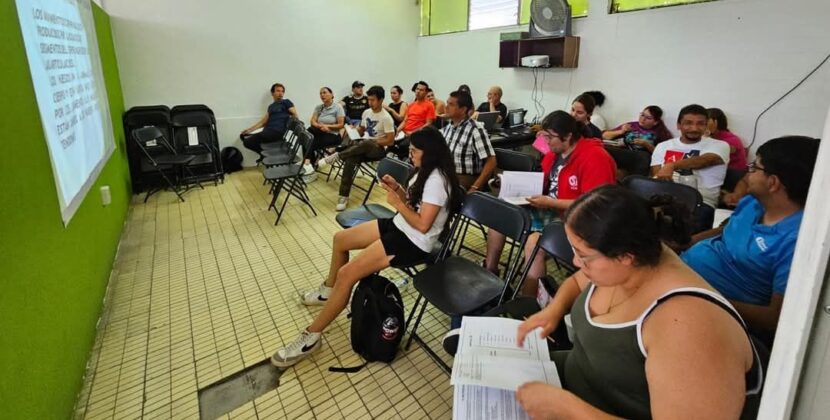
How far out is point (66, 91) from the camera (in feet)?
7.21

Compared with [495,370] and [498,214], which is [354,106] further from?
[495,370]

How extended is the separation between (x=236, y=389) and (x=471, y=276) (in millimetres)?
1195

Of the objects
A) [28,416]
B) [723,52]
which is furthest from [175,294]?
[723,52]

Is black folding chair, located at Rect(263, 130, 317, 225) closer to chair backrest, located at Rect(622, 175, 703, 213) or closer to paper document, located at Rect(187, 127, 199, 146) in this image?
paper document, located at Rect(187, 127, 199, 146)

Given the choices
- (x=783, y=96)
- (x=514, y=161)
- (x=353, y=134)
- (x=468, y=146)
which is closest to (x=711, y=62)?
(x=783, y=96)

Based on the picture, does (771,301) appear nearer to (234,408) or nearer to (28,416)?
(234,408)

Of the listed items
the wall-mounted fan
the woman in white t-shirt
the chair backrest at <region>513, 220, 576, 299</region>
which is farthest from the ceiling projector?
the chair backrest at <region>513, 220, 576, 299</region>

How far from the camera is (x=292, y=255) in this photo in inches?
127

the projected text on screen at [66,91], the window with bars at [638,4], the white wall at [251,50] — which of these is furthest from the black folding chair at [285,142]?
the window with bars at [638,4]

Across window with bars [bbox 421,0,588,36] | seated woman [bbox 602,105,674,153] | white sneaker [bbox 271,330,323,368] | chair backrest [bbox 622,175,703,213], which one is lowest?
white sneaker [bbox 271,330,323,368]

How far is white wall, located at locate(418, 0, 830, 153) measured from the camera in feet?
10.6

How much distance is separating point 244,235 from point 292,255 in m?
0.68

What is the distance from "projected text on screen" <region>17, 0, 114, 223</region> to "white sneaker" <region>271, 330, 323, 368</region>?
3.79ft

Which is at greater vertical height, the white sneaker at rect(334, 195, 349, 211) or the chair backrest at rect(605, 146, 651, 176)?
the chair backrest at rect(605, 146, 651, 176)
